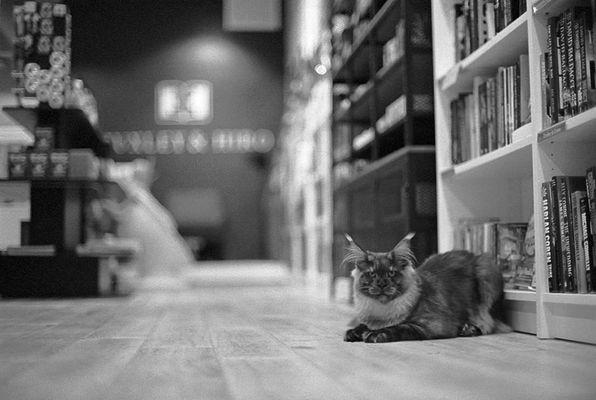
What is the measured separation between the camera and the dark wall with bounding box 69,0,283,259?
460 inches

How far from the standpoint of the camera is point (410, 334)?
2.24 meters

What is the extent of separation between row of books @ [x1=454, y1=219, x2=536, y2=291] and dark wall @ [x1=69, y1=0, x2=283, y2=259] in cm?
912

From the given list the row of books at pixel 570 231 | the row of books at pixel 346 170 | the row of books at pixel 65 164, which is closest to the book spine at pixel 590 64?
the row of books at pixel 570 231

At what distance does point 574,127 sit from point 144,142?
10.3 metres

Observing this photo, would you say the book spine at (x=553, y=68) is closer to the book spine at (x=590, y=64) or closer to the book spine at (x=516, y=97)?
the book spine at (x=590, y=64)

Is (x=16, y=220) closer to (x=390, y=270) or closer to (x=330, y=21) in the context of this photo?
(x=390, y=270)

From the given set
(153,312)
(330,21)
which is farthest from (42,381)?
(330,21)

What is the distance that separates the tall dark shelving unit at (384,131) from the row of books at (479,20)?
0.79ft

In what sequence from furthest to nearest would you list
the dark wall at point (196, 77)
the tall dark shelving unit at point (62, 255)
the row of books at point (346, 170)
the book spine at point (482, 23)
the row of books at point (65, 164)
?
the dark wall at point (196, 77), the tall dark shelving unit at point (62, 255), the row of books at point (65, 164), the row of books at point (346, 170), the book spine at point (482, 23)

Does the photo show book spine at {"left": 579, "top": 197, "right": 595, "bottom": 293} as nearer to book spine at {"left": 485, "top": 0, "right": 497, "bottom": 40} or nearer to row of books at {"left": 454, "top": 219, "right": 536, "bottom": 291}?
row of books at {"left": 454, "top": 219, "right": 536, "bottom": 291}

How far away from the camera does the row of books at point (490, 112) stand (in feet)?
8.18

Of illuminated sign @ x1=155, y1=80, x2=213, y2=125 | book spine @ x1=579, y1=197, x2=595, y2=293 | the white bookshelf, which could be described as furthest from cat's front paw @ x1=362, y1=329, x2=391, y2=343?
illuminated sign @ x1=155, y1=80, x2=213, y2=125

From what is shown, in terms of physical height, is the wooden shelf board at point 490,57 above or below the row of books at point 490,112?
above

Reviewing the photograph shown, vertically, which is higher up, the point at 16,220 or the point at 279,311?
the point at 16,220
